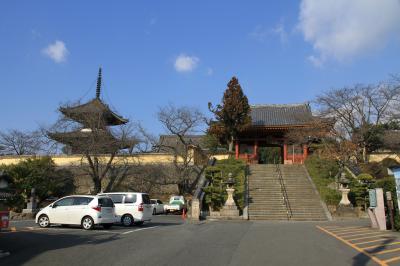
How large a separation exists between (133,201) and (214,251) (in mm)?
9335

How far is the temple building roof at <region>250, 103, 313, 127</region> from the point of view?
38241 mm

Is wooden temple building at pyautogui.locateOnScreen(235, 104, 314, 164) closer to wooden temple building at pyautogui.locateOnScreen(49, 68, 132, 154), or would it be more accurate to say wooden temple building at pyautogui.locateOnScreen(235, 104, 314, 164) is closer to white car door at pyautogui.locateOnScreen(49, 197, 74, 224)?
wooden temple building at pyautogui.locateOnScreen(49, 68, 132, 154)

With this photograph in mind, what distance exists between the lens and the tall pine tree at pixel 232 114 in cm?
3681

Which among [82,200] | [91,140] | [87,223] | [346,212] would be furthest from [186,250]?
[91,140]

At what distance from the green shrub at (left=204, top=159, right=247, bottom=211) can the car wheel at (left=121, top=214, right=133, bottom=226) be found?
7805 mm

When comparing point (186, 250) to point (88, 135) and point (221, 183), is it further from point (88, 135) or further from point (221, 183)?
point (88, 135)

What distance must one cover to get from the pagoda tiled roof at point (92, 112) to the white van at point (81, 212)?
710 inches

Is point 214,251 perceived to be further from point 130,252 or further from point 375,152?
point 375,152

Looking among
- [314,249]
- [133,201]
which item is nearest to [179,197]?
[133,201]

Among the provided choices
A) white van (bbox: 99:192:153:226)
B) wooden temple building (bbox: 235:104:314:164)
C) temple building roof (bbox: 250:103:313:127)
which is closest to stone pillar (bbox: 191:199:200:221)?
white van (bbox: 99:192:153:226)

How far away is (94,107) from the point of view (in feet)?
130

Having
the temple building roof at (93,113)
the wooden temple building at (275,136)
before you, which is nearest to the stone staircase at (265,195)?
the wooden temple building at (275,136)

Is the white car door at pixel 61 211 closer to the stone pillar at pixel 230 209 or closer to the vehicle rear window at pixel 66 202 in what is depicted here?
the vehicle rear window at pixel 66 202

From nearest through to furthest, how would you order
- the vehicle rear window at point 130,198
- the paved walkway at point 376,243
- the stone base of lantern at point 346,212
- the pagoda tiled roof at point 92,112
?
the paved walkway at point 376,243
the vehicle rear window at point 130,198
the stone base of lantern at point 346,212
the pagoda tiled roof at point 92,112
